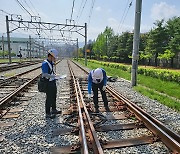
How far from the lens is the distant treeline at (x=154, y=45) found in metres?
34.9

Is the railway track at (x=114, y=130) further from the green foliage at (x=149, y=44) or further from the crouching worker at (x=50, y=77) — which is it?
the green foliage at (x=149, y=44)

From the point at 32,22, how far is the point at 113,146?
22.7 meters

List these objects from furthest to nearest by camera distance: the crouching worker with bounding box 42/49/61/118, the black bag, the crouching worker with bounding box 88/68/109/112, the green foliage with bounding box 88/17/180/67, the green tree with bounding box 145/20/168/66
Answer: the green tree with bounding box 145/20/168/66 → the green foliage with bounding box 88/17/180/67 → the crouching worker with bounding box 88/68/109/112 → the black bag → the crouching worker with bounding box 42/49/61/118

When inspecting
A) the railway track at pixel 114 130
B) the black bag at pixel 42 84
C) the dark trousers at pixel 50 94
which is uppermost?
the black bag at pixel 42 84

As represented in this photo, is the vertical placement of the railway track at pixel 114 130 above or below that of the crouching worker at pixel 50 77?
below

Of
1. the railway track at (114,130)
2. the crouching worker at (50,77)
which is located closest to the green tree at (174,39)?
the railway track at (114,130)

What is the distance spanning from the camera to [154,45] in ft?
129

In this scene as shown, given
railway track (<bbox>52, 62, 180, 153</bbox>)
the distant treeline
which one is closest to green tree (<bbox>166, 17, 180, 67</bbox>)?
the distant treeline

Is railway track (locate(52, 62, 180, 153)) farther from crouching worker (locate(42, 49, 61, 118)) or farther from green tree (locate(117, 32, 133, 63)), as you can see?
green tree (locate(117, 32, 133, 63))

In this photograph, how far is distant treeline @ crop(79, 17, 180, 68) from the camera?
115 ft

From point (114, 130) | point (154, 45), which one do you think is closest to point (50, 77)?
point (114, 130)

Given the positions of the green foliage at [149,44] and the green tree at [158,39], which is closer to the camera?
the green foliage at [149,44]

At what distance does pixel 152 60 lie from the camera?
49.2m

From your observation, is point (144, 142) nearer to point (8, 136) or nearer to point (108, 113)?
point (108, 113)
